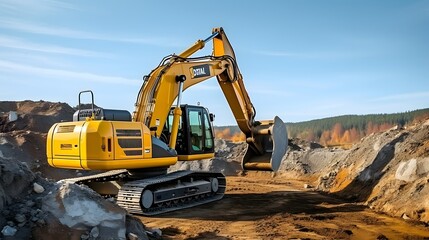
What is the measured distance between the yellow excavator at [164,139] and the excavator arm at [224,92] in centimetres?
3

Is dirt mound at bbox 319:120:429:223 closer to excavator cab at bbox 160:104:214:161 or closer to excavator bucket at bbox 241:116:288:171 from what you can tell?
excavator bucket at bbox 241:116:288:171

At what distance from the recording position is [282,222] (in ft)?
31.2

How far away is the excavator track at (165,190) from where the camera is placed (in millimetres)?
10227

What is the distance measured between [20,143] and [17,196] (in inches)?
599

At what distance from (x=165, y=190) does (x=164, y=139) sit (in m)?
1.84

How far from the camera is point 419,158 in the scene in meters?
11.9

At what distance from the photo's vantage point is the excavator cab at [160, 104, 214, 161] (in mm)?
12273

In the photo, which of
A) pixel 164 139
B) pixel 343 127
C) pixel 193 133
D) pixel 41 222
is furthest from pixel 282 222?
pixel 343 127

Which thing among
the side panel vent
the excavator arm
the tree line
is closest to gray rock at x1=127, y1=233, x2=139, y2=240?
the side panel vent

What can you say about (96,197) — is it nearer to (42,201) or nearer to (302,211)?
(42,201)

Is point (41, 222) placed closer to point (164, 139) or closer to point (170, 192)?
point (170, 192)

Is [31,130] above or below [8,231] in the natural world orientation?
Answer: above

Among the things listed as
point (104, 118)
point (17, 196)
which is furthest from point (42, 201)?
point (104, 118)

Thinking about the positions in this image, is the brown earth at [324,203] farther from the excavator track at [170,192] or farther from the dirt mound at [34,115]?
the dirt mound at [34,115]
